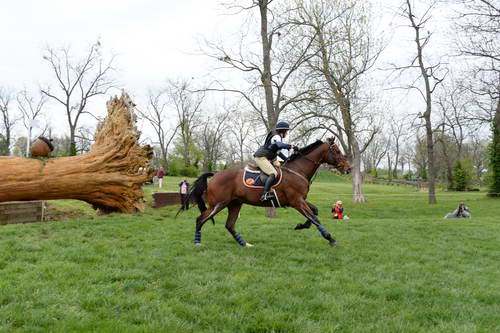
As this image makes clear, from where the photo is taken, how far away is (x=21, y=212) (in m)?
11.2

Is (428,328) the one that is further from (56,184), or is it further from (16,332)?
(56,184)

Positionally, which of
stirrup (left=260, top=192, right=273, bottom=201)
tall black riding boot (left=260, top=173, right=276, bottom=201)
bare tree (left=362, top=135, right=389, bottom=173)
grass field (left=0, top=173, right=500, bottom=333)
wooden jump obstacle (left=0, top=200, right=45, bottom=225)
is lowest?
grass field (left=0, top=173, right=500, bottom=333)

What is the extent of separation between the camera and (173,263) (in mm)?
6410

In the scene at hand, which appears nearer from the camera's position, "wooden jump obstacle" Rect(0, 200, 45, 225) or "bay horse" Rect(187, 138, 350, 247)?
"bay horse" Rect(187, 138, 350, 247)

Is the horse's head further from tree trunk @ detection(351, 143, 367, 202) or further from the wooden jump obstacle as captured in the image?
tree trunk @ detection(351, 143, 367, 202)

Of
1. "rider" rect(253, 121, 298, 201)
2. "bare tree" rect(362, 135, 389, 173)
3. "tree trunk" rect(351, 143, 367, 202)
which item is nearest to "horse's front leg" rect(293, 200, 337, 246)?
"rider" rect(253, 121, 298, 201)

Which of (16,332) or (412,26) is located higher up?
(412,26)

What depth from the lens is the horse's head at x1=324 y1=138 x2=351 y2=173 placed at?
858cm

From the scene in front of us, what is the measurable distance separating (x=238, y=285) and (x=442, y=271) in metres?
3.88

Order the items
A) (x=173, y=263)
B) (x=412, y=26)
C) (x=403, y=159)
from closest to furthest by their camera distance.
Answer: (x=173, y=263) → (x=412, y=26) → (x=403, y=159)

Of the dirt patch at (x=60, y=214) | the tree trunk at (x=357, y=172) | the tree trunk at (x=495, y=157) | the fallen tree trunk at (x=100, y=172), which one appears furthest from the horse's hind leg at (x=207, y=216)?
the tree trunk at (x=495, y=157)

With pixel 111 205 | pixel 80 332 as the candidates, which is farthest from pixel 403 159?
pixel 80 332

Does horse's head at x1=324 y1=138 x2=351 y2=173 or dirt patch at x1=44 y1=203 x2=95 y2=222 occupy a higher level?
horse's head at x1=324 y1=138 x2=351 y2=173

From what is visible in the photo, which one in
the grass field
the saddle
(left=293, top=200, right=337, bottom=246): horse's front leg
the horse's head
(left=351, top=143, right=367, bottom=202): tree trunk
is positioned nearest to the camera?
the grass field
